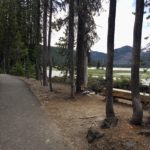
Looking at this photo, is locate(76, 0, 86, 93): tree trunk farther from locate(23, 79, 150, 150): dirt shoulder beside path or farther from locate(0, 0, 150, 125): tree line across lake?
locate(23, 79, 150, 150): dirt shoulder beside path

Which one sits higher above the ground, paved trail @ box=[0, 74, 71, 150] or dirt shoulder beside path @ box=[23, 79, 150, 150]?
dirt shoulder beside path @ box=[23, 79, 150, 150]

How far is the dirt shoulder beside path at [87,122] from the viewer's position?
9.44m

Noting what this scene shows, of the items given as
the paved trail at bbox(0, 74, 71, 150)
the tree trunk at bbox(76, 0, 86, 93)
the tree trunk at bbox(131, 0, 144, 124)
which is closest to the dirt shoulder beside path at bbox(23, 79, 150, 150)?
the paved trail at bbox(0, 74, 71, 150)

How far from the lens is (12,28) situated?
61.6 m

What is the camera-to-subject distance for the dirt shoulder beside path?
31.0 ft

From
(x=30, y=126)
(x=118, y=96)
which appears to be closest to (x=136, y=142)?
(x=30, y=126)

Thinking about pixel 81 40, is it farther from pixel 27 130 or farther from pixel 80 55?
pixel 27 130

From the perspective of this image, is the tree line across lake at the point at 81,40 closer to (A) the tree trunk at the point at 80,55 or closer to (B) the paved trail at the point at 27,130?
(A) the tree trunk at the point at 80,55

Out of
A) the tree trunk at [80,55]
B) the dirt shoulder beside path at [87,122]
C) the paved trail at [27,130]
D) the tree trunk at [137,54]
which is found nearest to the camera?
the dirt shoulder beside path at [87,122]

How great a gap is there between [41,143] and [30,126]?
2271mm

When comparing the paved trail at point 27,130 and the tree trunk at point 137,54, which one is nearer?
the paved trail at point 27,130

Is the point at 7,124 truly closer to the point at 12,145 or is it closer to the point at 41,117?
the point at 41,117

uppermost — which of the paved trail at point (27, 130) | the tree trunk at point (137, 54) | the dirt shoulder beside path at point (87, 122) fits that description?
the tree trunk at point (137, 54)

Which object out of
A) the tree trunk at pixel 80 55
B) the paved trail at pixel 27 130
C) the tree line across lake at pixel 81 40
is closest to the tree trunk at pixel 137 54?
the tree line across lake at pixel 81 40
